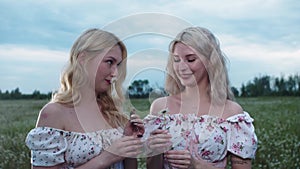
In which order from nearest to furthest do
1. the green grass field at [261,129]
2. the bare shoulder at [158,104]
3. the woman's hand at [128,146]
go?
the woman's hand at [128,146] → the bare shoulder at [158,104] → the green grass field at [261,129]

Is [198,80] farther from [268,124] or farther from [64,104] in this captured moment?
[268,124]

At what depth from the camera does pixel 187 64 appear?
1.78m

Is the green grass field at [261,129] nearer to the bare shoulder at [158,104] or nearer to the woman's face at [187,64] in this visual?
the bare shoulder at [158,104]

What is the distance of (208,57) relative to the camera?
6.12ft

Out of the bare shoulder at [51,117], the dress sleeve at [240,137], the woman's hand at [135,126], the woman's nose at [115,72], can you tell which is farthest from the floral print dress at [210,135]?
the bare shoulder at [51,117]

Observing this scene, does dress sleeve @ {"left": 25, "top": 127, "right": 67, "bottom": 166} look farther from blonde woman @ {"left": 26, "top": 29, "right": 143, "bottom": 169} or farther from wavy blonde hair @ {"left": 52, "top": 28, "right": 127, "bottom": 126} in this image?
wavy blonde hair @ {"left": 52, "top": 28, "right": 127, "bottom": 126}

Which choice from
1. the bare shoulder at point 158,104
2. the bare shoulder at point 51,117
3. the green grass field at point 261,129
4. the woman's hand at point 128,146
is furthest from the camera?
the green grass field at point 261,129

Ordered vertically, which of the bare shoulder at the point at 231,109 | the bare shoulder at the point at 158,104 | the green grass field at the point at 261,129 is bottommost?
the green grass field at the point at 261,129

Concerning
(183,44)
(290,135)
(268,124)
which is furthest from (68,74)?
(268,124)

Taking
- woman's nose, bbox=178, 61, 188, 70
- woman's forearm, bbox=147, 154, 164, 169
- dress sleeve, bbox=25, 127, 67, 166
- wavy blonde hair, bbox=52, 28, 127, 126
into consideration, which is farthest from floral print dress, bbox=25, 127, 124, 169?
woman's nose, bbox=178, 61, 188, 70

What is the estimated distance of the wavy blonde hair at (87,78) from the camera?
169cm

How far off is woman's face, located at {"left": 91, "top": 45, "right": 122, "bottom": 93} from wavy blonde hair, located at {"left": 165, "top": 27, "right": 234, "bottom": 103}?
0.17 m

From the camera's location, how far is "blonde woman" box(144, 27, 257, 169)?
1.77 metres

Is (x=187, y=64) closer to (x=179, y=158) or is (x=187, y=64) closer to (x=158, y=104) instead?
(x=158, y=104)
